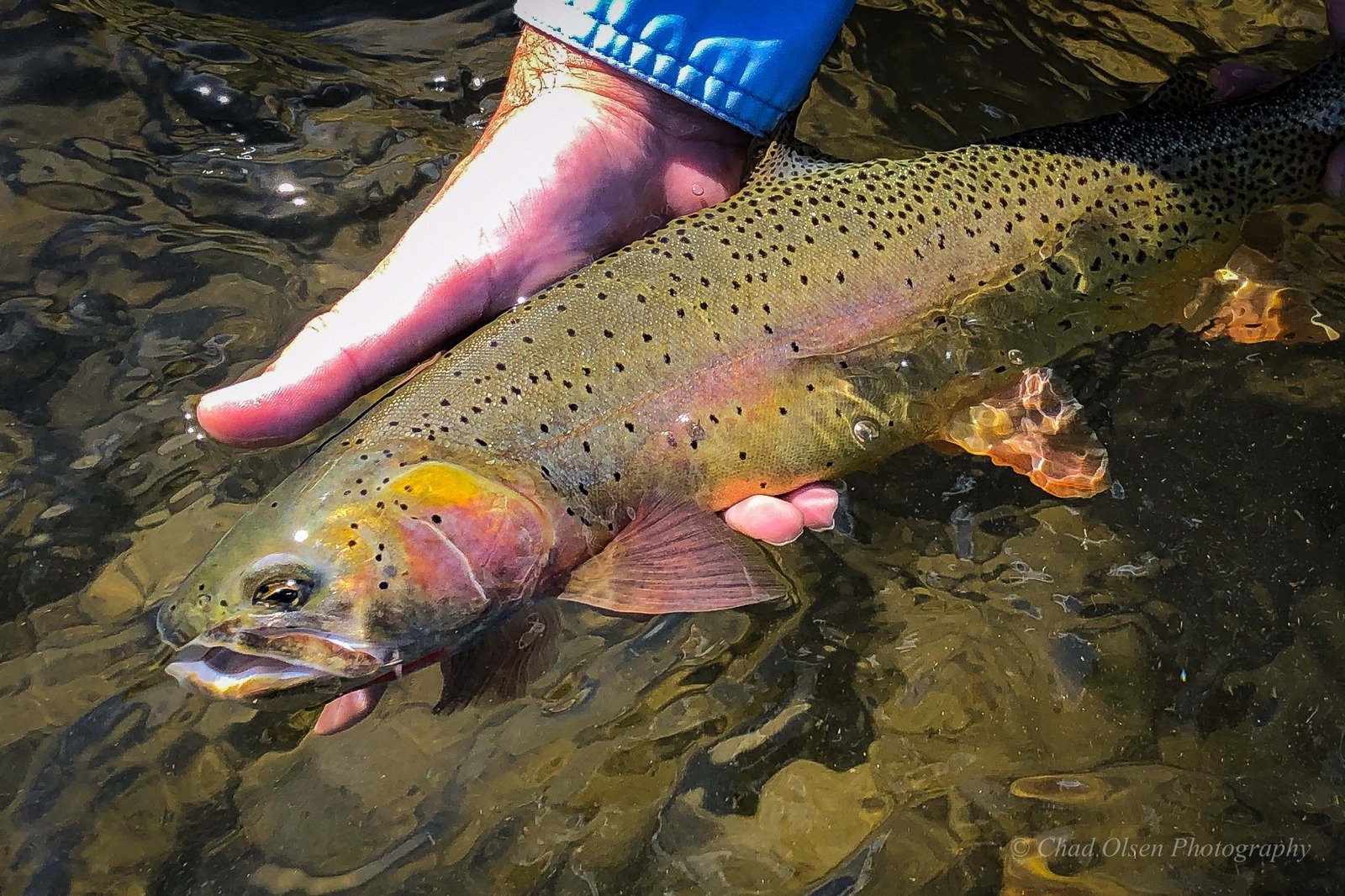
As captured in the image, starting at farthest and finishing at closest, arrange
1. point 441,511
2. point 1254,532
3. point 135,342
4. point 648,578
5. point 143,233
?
point 143,233 < point 135,342 < point 1254,532 < point 648,578 < point 441,511

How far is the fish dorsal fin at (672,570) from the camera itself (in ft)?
7.91

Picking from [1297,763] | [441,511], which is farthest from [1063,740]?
[441,511]

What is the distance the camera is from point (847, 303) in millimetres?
2768

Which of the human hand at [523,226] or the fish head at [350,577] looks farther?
the human hand at [523,226]

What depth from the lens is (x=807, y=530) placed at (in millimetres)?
3307

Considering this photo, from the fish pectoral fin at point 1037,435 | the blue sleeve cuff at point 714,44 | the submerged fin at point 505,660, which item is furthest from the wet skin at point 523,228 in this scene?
the fish pectoral fin at point 1037,435

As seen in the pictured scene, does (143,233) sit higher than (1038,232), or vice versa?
(1038,232)

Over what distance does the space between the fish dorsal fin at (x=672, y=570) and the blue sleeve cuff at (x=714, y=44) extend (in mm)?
1367

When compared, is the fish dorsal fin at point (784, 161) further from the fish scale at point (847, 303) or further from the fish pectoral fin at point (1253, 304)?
the fish pectoral fin at point (1253, 304)

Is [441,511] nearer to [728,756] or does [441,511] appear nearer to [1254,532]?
[728,756]

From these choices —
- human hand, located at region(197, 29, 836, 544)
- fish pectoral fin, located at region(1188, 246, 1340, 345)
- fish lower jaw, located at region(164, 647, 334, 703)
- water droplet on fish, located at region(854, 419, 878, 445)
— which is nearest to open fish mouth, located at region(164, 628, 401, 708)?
fish lower jaw, located at region(164, 647, 334, 703)

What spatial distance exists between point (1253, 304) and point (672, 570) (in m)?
2.33

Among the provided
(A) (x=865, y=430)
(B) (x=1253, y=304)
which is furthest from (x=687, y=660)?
(B) (x=1253, y=304)

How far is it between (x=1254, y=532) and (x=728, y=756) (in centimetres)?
182
